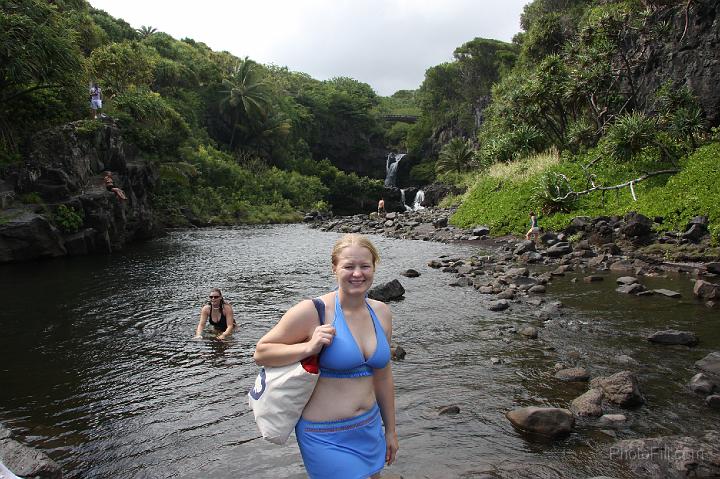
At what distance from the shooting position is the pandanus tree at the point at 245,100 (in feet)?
188

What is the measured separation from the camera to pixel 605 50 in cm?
2639

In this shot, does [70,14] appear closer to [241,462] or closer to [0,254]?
[0,254]

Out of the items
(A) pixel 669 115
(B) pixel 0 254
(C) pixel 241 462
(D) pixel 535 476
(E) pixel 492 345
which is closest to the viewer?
(D) pixel 535 476

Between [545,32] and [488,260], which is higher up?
[545,32]

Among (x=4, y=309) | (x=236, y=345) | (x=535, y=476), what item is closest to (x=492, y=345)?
(x=535, y=476)

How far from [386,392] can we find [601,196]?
20.6 m

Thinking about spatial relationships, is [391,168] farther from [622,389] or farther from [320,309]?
[320,309]

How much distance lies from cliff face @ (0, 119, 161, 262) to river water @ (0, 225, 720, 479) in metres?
6.69

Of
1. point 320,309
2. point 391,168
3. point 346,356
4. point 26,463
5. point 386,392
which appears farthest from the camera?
point 391,168

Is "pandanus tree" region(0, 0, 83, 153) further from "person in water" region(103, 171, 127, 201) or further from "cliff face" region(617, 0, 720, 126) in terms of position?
"cliff face" region(617, 0, 720, 126)

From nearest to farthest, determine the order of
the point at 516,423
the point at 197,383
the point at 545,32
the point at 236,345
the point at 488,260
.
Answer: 1. the point at 516,423
2. the point at 197,383
3. the point at 236,345
4. the point at 488,260
5. the point at 545,32

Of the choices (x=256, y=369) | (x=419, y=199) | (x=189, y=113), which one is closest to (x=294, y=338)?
(x=256, y=369)

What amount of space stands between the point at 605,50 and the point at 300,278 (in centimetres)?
2282

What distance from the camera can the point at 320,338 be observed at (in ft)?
8.04
